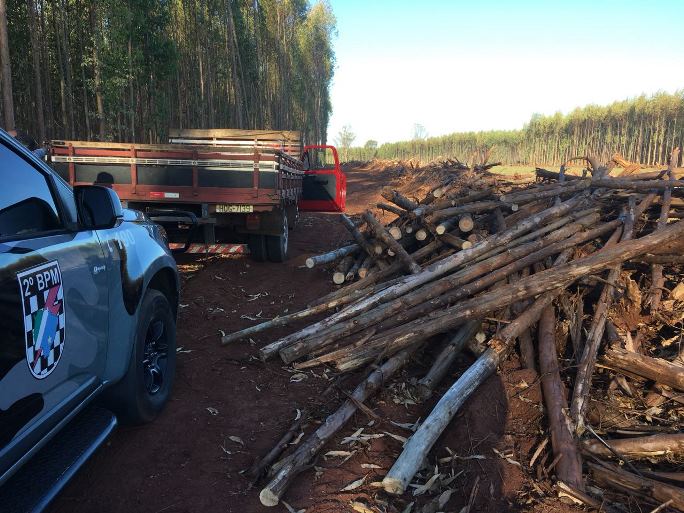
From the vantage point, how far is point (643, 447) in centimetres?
312

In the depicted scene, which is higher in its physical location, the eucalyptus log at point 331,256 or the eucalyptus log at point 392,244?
the eucalyptus log at point 392,244

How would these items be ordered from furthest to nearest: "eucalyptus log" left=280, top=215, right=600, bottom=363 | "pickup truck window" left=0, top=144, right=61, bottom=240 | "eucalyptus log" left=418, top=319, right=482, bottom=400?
1. "eucalyptus log" left=280, top=215, right=600, bottom=363
2. "eucalyptus log" left=418, top=319, right=482, bottom=400
3. "pickup truck window" left=0, top=144, right=61, bottom=240

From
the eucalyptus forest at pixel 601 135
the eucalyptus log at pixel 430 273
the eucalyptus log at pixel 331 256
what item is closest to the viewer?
the eucalyptus log at pixel 430 273

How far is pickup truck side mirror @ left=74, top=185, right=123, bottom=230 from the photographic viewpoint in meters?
2.61

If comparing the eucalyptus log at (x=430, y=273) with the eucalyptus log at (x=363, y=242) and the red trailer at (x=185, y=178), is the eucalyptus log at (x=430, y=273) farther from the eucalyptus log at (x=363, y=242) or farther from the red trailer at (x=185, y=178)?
the red trailer at (x=185, y=178)

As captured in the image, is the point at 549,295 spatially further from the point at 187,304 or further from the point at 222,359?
the point at 187,304

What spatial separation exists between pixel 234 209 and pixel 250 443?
14.4 feet

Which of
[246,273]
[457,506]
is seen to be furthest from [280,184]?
[457,506]

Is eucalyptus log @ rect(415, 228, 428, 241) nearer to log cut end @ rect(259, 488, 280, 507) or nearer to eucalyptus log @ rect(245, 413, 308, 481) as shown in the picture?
eucalyptus log @ rect(245, 413, 308, 481)

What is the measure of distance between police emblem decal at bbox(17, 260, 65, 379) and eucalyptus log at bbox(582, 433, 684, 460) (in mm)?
3135

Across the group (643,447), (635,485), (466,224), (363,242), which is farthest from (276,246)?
(635,485)

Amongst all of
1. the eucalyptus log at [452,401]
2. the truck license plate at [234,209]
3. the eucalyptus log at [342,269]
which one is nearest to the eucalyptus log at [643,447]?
the eucalyptus log at [452,401]

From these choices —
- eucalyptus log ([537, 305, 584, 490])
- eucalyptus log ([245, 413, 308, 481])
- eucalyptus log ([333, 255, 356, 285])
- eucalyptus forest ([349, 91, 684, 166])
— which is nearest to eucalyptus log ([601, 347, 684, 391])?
eucalyptus log ([537, 305, 584, 490])

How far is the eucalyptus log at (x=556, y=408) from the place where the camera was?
9.74 feet
